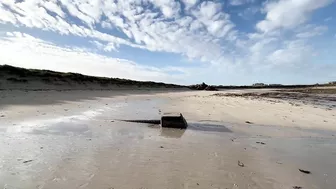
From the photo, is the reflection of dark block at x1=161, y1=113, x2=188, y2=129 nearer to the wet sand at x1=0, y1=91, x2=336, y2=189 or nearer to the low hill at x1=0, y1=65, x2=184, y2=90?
the wet sand at x1=0, y1=91, x2=336, y2=189

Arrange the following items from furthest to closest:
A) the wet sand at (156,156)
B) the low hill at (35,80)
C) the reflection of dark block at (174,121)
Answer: the low hill at (35,80), the reflection of dark block at (174,121), the wet sand at (156,156)

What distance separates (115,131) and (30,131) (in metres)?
1.97

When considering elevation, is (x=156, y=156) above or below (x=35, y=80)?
below

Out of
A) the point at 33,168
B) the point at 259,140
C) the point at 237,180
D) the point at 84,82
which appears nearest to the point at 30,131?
the point at 33,168

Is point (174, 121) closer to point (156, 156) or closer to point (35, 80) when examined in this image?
point (156, 156)

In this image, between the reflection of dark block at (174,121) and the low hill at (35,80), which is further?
the low hill at (35,80)

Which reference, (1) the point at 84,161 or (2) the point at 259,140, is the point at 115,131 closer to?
(1) the point at 84,161

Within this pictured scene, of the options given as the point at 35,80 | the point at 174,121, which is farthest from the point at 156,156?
the point at 35,80

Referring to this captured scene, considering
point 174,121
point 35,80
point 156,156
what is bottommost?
point 156,156

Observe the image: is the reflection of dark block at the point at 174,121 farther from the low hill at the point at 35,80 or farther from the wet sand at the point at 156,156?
the low hill at the point at 35,80

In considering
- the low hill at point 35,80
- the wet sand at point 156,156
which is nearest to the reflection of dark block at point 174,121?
the wet sand at point 156,156

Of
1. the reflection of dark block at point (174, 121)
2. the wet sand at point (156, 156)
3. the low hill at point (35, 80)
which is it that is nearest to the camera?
the wet sand at point (156, 156)

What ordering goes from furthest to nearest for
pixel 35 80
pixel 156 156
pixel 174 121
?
1. pixel 35 80
2. pixel 174 121
3. pixel 156 156

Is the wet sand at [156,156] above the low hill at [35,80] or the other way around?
the other way around
